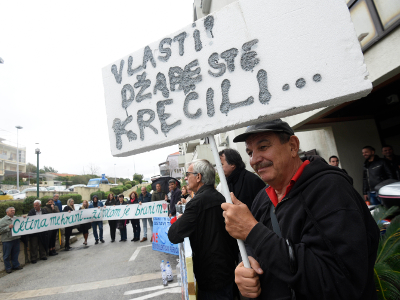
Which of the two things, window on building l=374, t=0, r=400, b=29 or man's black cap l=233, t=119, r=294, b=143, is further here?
window on building l=374, t=0, r=400, b=29

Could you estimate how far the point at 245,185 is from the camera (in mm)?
3219

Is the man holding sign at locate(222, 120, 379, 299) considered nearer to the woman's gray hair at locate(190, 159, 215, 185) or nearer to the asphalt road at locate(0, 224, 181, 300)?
the woman's gray hair at locate(190, 159, 215, 185)

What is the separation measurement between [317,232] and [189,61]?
4.12 ft

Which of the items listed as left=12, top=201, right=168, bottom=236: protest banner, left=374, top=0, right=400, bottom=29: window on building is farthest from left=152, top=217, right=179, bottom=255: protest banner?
left=374, top=0, right=400, bottom=29: window on building

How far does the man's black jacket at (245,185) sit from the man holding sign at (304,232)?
1.76m

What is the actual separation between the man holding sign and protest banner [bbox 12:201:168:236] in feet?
25.0

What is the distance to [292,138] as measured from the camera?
143 centimetres

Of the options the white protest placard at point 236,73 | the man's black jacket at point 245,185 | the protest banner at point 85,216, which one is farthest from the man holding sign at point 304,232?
the protest banner at point 85,216

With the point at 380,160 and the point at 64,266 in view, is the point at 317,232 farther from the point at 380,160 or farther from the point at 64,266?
the point at 64,266

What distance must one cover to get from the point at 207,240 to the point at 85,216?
30.1 feet

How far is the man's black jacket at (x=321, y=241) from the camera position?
906mm

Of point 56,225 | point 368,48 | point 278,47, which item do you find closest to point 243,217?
point 278,47

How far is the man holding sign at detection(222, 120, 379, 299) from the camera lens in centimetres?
91

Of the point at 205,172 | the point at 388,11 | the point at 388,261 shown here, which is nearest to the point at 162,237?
the point at 205,172
